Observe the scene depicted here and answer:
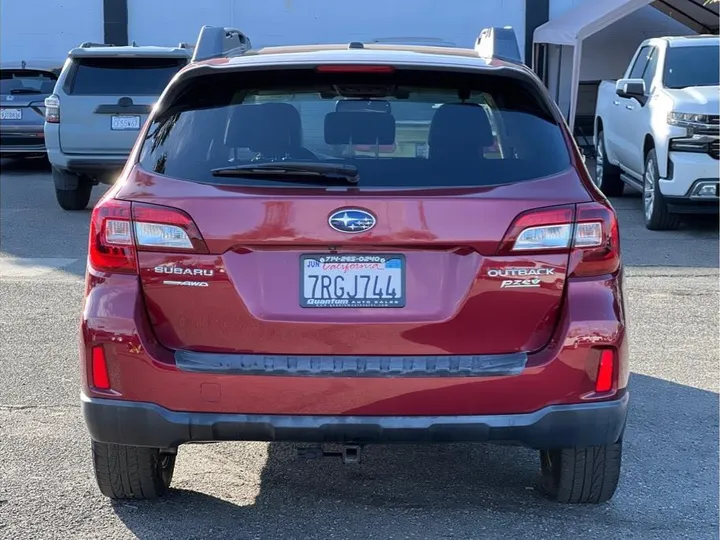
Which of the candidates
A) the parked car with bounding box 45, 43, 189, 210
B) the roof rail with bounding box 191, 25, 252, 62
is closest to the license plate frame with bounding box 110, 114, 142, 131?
the parked car with bounding box 45, 43, 189, 210

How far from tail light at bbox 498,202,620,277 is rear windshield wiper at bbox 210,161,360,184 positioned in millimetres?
571

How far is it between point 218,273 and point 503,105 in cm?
123

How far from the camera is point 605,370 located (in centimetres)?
381

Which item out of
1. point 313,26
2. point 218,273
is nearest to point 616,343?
point 218,273

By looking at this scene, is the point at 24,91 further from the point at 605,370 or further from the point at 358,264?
the point at 605,370

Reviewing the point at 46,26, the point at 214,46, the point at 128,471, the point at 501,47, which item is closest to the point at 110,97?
the point at 214,46

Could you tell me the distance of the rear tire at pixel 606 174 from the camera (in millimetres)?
13922

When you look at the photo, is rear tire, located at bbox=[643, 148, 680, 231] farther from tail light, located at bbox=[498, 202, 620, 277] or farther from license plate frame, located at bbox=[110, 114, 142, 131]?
tail light, located at bbox=[498, 202, 620, 277]

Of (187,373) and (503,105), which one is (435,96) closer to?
(503,105)

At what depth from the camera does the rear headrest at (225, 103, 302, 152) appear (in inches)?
158

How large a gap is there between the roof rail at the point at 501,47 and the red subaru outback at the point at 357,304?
30.0 inches

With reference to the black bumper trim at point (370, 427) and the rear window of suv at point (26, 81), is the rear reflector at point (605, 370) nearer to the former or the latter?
the black bumper trim at point (370, 427)

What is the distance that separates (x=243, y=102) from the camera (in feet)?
13.4

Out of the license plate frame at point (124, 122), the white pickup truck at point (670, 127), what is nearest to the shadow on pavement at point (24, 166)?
the license plate frame at point (124, 122)
